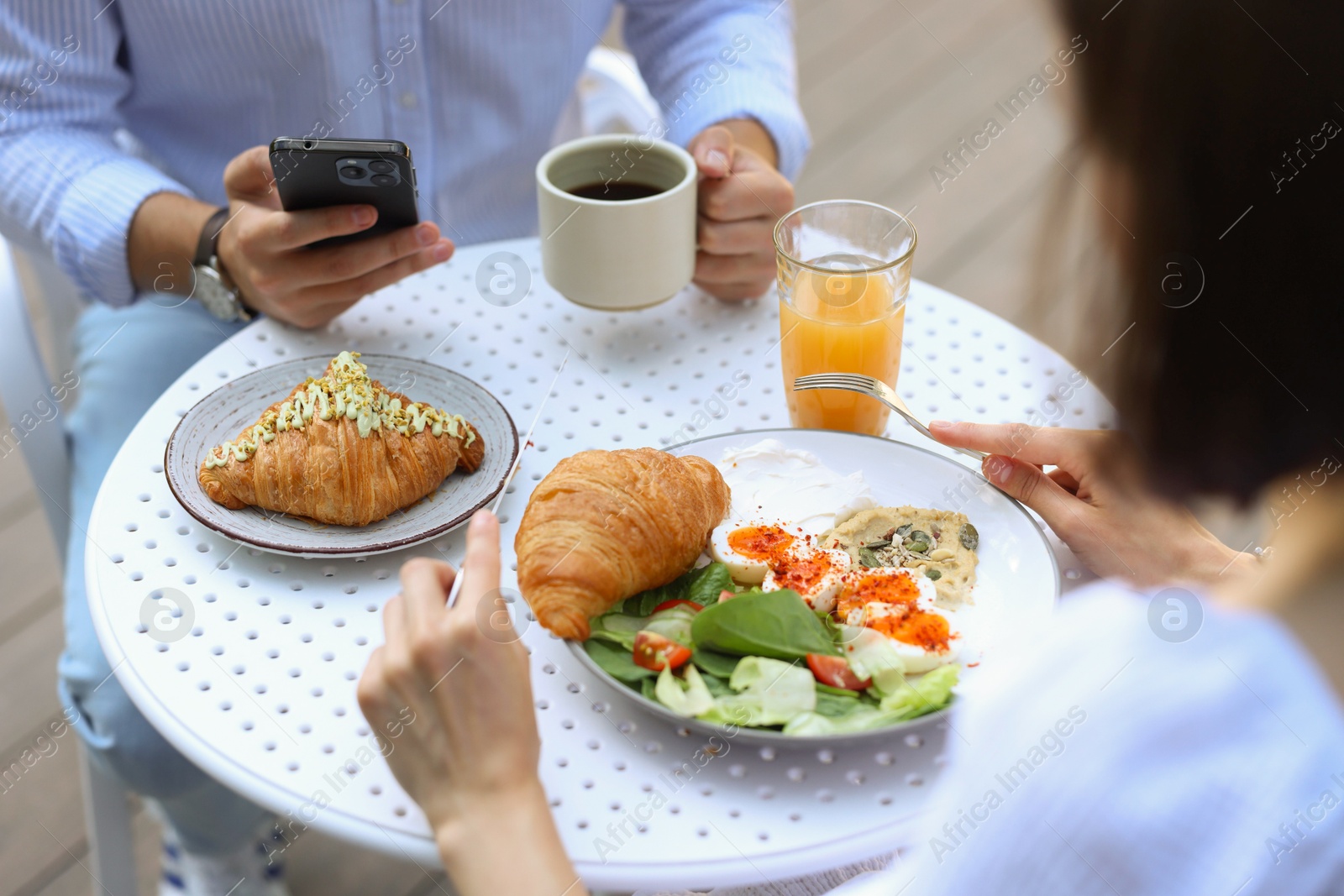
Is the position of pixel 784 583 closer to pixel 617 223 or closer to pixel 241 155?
pixel 617 223

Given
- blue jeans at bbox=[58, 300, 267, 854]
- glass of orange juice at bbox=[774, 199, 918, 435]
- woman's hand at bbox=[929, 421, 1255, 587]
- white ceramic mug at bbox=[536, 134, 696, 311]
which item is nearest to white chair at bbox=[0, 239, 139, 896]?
blue jeans at bbox=[58, 300, 267, 854]

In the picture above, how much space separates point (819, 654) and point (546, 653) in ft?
0.70

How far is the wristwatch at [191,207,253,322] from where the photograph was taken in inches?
46.3

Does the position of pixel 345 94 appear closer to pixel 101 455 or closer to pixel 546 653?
pixel 101 455

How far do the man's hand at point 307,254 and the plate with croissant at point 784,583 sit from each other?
0.38 m

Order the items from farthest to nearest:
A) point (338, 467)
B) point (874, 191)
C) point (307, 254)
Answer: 1. point (874, 191)
2. point (307, 254)
3. point (338, 467)

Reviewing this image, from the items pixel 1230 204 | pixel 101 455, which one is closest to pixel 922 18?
pixel 101 455

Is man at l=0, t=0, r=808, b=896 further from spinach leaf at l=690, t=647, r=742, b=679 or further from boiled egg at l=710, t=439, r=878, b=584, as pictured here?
spinach leaf at l=690, t=647, r=742, b=679

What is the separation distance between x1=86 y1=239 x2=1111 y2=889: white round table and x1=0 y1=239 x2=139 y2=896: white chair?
0.21 meters

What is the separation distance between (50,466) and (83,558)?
0.64ft

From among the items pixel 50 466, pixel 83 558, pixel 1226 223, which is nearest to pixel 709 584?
pixel 1226 223

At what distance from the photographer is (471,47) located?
136cm

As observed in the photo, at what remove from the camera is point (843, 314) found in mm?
996

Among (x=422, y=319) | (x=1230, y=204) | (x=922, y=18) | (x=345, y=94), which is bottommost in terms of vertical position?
(x=922, y=18)
